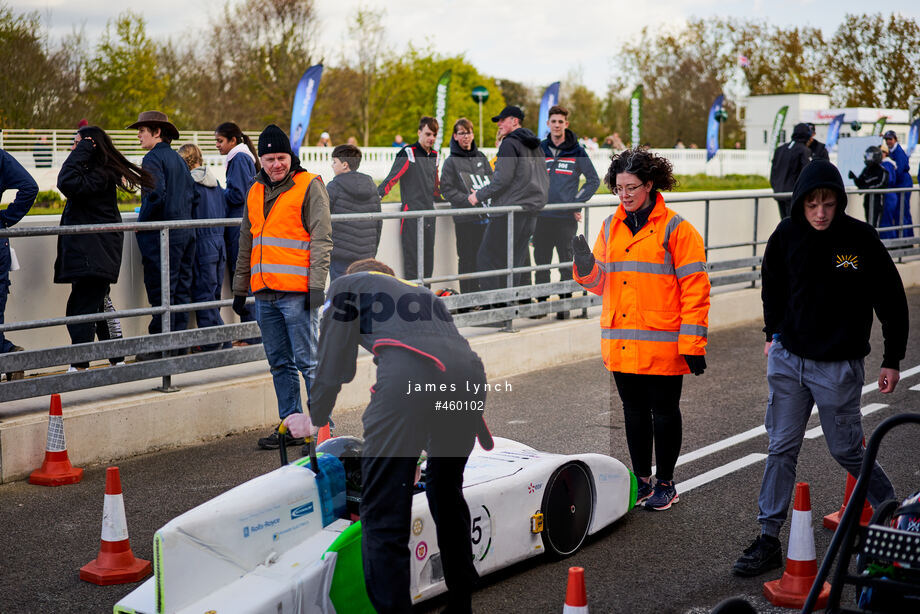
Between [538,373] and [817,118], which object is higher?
Result: [817,118]

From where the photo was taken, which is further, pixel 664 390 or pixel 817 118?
pixel 817 118

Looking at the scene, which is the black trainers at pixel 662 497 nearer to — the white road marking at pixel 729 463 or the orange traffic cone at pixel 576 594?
the white road marking at pixel 729 463

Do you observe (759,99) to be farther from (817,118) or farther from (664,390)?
(664,390)

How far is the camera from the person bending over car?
373cm

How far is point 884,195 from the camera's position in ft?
54.0

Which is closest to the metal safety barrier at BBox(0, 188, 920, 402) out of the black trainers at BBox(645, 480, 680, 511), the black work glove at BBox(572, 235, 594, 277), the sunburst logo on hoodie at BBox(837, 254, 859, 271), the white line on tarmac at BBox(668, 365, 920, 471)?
the white line on tarmac at BBox(668, 365, 920, 471)

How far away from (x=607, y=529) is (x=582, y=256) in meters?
1.51

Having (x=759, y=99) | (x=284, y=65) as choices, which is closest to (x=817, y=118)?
(x=759, y=99)

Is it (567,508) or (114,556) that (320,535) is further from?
(567,508)

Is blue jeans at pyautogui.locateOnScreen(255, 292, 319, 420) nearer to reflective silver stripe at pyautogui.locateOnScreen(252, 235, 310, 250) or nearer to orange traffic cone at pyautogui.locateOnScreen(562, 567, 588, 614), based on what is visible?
reflective silver stripe at pyautogui.locateOnScreen(252, 235, 310, 250)

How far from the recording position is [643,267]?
5.33 metres

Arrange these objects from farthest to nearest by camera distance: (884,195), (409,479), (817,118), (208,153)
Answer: (817,118)
(208,153)
(884,195)
(409,479)

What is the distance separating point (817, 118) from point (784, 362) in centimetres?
5469

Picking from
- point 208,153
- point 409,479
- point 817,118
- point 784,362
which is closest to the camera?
point 409,479
